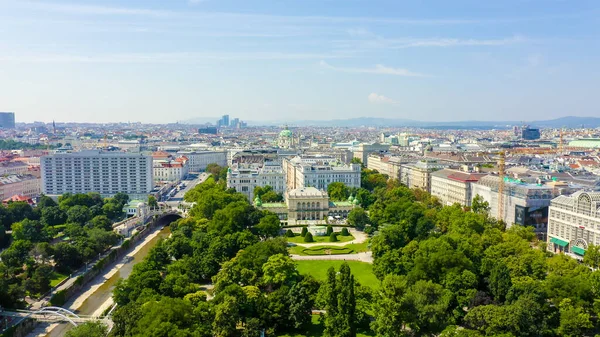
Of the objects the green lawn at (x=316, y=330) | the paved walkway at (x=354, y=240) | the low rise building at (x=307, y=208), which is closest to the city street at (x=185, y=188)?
the low rise building at (x=307, y=208)

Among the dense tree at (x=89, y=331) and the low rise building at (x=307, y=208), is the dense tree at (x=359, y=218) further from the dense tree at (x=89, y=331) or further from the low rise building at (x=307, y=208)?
the dense tree at (x=89, y=331)

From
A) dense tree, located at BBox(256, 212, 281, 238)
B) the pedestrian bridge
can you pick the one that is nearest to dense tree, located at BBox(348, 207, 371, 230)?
dense tree, located at BBox(256, 212, 281, 238)

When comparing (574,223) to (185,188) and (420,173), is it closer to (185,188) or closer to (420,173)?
(420,173)

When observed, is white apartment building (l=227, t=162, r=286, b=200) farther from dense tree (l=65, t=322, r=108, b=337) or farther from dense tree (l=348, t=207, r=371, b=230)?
dense tree (l=65, t=322, r=108, b=337)

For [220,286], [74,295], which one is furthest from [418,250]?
[74,295]

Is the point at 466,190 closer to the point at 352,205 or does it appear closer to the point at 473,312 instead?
the point at 352,205

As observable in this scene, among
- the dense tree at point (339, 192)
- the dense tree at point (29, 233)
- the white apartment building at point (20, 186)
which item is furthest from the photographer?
the white apartment building at point (20, 186)
